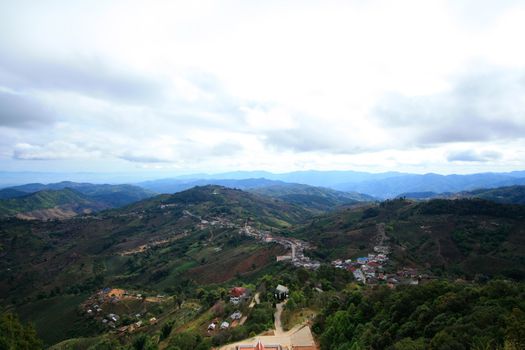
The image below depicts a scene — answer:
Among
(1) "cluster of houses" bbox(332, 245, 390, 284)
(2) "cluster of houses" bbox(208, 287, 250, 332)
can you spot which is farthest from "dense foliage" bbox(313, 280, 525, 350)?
(1) "cluster of houses" bbox(332, 245, 390, 284)

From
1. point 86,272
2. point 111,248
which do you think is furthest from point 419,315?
point 111,248

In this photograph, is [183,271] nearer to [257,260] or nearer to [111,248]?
[257,260]

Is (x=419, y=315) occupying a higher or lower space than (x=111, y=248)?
higher

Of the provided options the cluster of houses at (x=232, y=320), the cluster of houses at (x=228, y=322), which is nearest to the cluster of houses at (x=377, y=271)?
the cluster of houses at (x=232, y=320)

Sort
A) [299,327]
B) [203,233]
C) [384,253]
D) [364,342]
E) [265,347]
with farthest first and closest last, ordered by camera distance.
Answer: [203,233] → [384,253] → [299,327] → [265,347] → [364,342]

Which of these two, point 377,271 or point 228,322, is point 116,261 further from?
point 377,271

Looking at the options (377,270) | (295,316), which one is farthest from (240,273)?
(295,316)

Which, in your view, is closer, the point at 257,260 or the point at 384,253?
the point at 384,253

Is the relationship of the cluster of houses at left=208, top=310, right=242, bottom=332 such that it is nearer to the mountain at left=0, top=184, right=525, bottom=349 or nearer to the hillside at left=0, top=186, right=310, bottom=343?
the mountain at left=0, top=184, right=525, bottom=349
